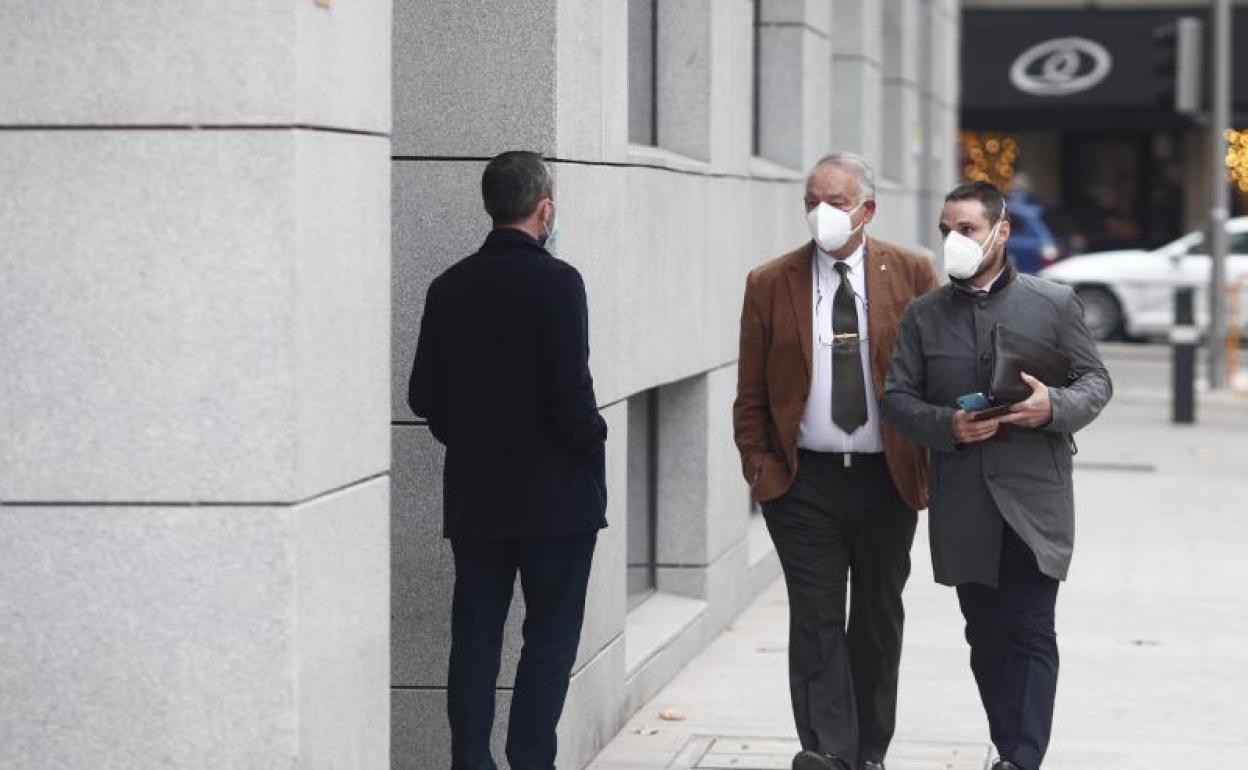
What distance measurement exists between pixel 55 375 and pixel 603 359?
9.64 feet

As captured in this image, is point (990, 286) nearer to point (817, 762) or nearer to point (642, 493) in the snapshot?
point (817, 762)

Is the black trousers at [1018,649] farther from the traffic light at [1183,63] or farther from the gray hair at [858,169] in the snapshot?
the traffic light at [1183,63]

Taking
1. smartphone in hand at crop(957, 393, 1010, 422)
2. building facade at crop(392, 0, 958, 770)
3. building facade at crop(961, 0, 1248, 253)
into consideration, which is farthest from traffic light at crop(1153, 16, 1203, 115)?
smartphone in hand at crop(957, 393, 1010, 422)

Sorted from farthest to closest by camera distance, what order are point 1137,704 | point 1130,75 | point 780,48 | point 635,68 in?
1. point 1130,75
2. point 780,48
3. point 635,68
4. point 1137,704

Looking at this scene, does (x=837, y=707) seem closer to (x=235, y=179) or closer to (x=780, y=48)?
(x=235, y=179)

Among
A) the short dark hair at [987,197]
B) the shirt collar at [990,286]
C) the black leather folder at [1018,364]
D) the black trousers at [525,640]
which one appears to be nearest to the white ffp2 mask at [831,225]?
the short dark hair at [987,197]

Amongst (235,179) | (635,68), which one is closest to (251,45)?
(235,179)

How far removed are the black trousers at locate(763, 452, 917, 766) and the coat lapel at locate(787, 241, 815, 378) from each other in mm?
321

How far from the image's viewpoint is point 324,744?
5.39 m

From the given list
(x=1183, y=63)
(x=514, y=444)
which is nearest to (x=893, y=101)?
(x=1183, y=63)

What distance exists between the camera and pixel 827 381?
7.34 m

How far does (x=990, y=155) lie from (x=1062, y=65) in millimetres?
2089

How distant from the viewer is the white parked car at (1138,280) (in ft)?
100

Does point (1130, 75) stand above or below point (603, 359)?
above
